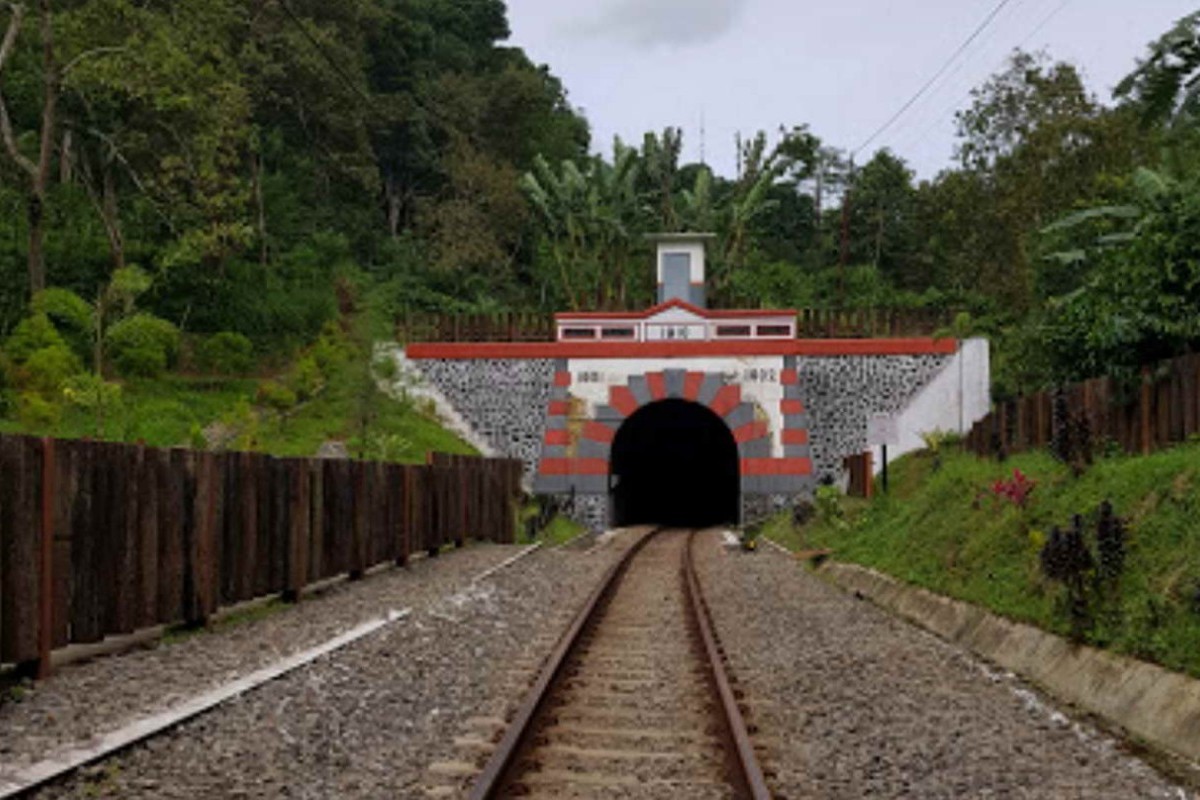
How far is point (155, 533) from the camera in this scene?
29.4ft

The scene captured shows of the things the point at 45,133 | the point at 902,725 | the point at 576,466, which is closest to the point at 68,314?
the point at 45,133

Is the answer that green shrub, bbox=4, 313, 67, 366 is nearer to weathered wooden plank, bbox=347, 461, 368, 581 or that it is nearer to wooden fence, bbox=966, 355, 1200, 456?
weathered wooden plank, bbox=347, 461, 368, 581

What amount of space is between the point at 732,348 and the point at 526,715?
78.5 feet

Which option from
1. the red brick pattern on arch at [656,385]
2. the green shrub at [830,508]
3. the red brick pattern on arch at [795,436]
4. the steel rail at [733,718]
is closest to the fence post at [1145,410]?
the steel rail at [733,718]

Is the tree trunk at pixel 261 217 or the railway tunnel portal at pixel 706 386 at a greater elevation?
the tree trunk at pixel 261 217

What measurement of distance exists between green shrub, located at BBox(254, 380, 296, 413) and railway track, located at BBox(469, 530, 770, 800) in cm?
1878

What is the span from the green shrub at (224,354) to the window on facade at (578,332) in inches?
312

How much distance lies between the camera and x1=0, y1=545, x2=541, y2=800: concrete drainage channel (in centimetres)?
498

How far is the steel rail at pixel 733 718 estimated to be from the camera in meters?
5.41

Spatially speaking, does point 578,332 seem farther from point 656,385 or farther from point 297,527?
point 297,527

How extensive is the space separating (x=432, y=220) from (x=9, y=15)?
1754 centimetres

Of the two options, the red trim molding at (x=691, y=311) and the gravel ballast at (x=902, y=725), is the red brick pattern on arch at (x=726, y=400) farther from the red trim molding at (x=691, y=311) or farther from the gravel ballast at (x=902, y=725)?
the gravel ballast at (x=902, y=725)

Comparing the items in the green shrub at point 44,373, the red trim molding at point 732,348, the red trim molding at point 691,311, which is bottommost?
the green shrub at point 44,373

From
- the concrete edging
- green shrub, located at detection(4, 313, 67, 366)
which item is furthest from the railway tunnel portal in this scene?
the concrete edging
